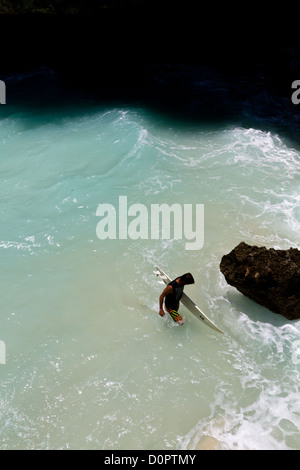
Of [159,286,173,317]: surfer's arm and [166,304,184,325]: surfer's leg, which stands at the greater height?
[159,286,173,317]: surfer's arm

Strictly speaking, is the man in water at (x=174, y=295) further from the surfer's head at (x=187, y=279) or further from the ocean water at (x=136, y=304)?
the ocean water at (x=136, y=304)

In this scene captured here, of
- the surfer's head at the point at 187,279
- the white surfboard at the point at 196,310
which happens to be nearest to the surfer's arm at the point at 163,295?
the surfer's head at the point at 187,279

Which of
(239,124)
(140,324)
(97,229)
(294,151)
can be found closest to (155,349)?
(140,324)

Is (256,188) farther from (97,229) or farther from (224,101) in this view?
(224,101)

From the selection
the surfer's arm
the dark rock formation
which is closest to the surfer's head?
the surfer's arm

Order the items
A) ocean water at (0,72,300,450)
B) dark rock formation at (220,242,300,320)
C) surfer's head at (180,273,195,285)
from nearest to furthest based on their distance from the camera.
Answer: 1. ocean water at (0,72,300,450)
2. surfer's head at (180,273,195,285)
3. dark rock formation at (220,242,300,320)

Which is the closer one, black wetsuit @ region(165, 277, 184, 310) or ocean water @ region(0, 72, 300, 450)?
ocean water @ region(0, 72, 300, 450)

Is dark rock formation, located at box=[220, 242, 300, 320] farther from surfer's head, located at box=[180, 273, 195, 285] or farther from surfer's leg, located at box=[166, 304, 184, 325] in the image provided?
surfer's leg, located at box=[166, 304, 184, 325]

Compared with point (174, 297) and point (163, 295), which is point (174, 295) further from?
point (163, 295)
